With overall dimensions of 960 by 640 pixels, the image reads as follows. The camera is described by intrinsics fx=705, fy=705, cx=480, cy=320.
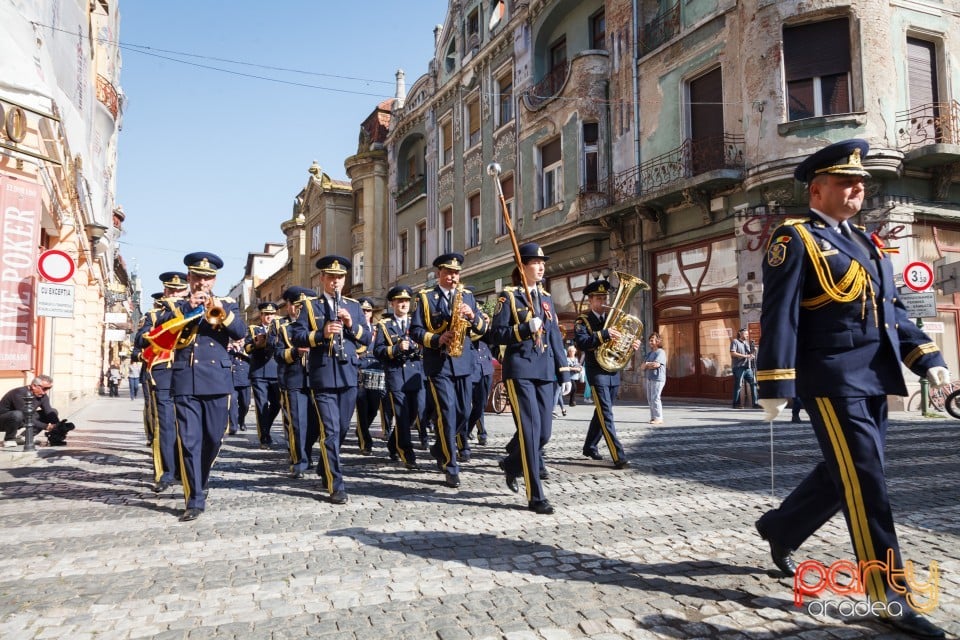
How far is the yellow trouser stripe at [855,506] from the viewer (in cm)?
314

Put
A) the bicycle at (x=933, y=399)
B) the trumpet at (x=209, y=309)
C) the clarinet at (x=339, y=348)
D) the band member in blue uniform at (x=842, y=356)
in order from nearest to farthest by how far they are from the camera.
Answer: the band member in blue uniform at (x=842, y=356)
the trumpet at (x=209, y=309)
the clarinet at (x=339, y=348)
the bicycle at (x=933, y=399)

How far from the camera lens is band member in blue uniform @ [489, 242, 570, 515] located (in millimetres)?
5570

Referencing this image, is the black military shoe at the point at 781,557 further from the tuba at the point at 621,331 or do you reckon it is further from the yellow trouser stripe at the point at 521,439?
the tuba at the point at 621,331

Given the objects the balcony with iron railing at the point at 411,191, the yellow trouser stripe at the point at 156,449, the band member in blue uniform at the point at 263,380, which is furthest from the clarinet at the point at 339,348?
the balcony with iron railing at the point at 411,191

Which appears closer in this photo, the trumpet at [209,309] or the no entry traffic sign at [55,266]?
the trumpet at [209,309]

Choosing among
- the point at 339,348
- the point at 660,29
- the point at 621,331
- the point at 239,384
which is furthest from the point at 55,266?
the point at 660,29

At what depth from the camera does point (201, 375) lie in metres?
5.83

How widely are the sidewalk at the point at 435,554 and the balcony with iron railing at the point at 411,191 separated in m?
25.3

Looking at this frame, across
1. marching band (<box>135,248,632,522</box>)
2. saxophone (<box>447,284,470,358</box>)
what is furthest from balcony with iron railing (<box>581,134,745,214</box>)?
saxophone (<box>447,284,470,358</box>)

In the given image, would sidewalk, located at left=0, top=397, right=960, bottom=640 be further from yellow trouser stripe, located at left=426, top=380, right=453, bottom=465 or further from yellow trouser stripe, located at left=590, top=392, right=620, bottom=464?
yellow trouser stripe, located at left=426, top=380, right=453, bottom=465

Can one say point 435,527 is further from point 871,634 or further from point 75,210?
point 75,210

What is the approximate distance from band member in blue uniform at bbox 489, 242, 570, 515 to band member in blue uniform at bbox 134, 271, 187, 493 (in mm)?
3193

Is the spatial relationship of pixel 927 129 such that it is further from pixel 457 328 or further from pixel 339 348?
pixel 339 348

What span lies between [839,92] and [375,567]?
16128mm
